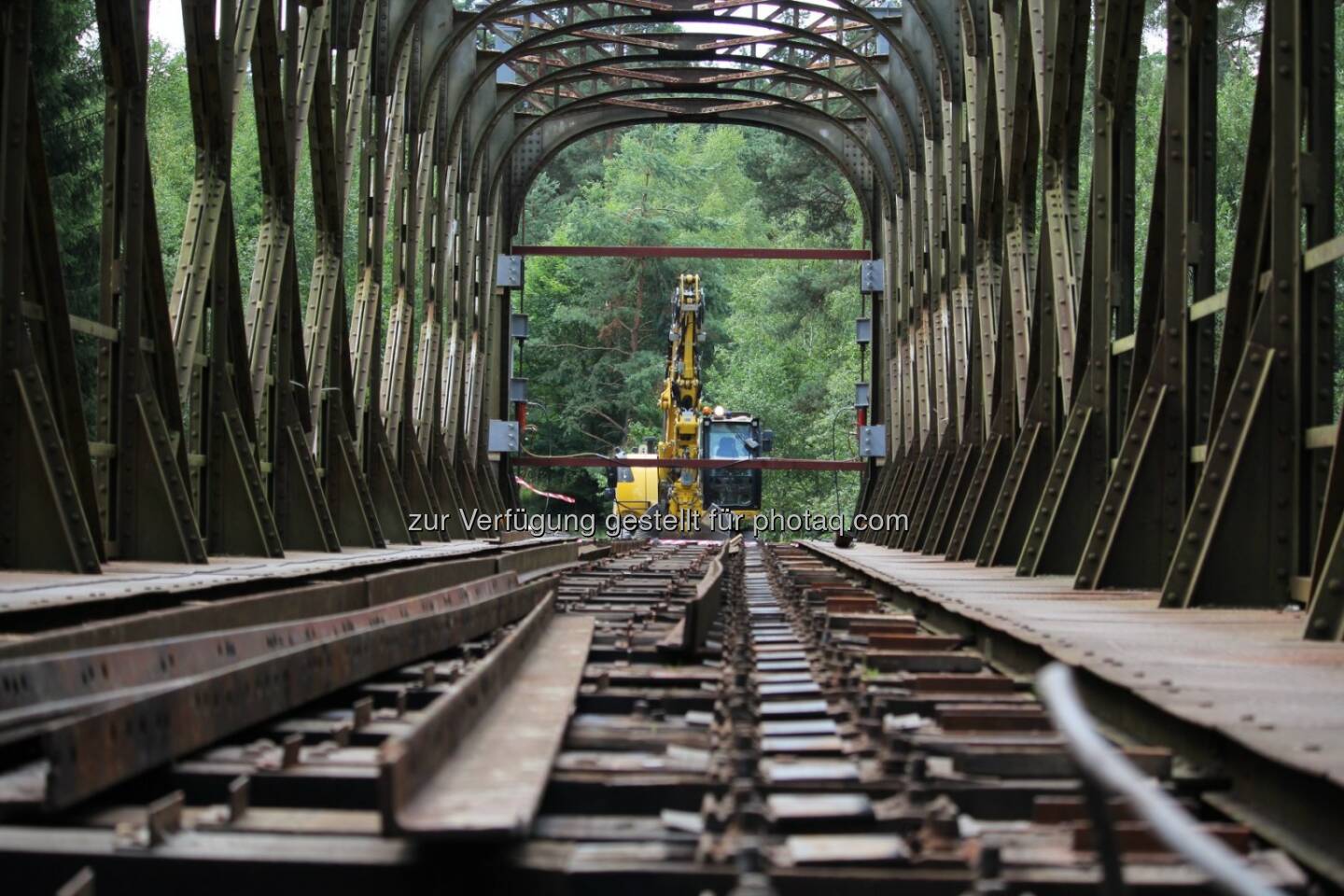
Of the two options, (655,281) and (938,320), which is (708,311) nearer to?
(655,281)

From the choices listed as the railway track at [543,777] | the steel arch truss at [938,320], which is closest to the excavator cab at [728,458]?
the steel arch truss at [938,320]

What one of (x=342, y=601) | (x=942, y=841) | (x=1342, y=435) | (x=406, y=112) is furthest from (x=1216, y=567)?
(x=406, y=112)

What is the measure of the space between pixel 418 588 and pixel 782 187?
49386 mm

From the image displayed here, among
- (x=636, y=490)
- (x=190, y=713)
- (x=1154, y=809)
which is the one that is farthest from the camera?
(x=636, y=490)

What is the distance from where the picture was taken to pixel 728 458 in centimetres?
3272

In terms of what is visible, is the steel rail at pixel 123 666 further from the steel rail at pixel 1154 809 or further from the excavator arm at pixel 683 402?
the excavator arm at pixel 683 402

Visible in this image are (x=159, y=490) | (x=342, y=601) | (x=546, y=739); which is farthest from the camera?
(x=159, y=490)

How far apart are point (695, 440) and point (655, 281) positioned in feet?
101

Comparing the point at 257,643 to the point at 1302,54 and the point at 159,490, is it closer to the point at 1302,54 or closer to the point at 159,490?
the point at 1302,54

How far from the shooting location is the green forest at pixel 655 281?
56312mm

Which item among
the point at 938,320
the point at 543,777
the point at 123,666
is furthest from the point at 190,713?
the point at 938,320

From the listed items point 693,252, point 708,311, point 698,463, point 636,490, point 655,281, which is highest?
point 655,281

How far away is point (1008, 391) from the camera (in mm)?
13711

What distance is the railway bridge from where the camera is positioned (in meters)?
2.85
